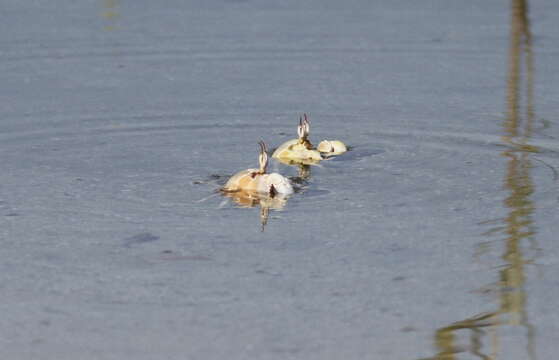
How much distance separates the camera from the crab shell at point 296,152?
7.14m

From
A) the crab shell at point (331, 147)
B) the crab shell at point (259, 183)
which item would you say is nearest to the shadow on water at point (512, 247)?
the crab shell at point (331, 147)

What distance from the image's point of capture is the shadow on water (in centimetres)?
448

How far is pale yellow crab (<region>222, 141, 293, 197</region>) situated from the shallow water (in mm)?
100

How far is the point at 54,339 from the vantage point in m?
4.52

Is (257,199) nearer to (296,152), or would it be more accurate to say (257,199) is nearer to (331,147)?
(296,152)

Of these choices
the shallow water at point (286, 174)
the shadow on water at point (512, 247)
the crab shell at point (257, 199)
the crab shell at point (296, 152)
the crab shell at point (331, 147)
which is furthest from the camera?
the crab shell at point (331, 147)

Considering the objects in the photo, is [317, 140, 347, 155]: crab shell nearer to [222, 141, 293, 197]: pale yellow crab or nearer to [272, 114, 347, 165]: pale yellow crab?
[272, 114, 347, 165]: pale yellow crab

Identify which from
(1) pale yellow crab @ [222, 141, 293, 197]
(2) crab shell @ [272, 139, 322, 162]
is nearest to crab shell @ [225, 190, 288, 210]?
(1) pale yellow crab @ [222, 141, 293, 197]

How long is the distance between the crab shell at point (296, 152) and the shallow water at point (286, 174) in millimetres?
80

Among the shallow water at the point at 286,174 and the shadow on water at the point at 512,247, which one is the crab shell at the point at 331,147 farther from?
the shadow on water at the point at 512,247

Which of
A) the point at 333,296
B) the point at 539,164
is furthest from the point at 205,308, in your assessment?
the point at 539,164

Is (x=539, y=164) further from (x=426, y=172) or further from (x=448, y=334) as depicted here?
(x=448, y=334)

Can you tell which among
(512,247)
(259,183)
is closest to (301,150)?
(259,183)

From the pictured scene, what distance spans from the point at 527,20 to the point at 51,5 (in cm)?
462
